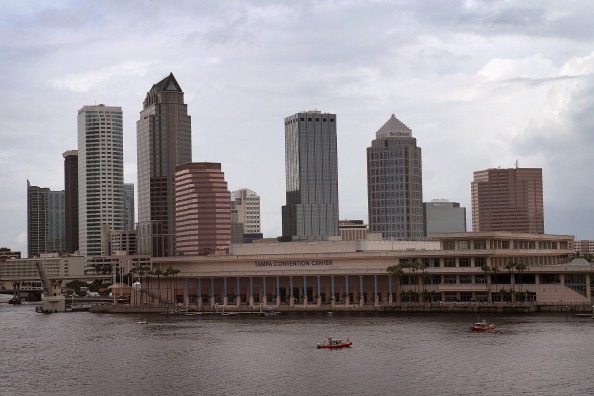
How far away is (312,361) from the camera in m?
140

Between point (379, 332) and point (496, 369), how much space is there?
51.8m

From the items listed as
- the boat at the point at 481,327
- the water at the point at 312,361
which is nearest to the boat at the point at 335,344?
the water at the point at 312,361

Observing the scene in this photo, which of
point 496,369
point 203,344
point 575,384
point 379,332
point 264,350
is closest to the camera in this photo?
point 575,384

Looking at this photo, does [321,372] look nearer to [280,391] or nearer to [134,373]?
[280,391]

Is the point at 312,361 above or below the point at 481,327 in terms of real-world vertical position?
below

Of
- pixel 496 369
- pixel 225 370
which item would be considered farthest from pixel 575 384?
pixel 225 370

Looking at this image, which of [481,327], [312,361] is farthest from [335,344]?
[481,327]

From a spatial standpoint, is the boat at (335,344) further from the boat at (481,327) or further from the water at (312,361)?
the boat at (481,327)

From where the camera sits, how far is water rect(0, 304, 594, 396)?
116938mm

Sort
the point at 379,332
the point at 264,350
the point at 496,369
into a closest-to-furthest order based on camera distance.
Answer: the point at 496,369, the point at 264,350, the point at 379,332

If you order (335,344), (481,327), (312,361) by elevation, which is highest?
(481,327)

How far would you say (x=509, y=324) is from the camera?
186625 millimetres

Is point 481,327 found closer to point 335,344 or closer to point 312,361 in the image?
point 335,344

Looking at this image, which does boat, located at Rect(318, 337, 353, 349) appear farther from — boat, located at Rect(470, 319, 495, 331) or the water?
boat, located at Rect(470, 319, 495, 331)
